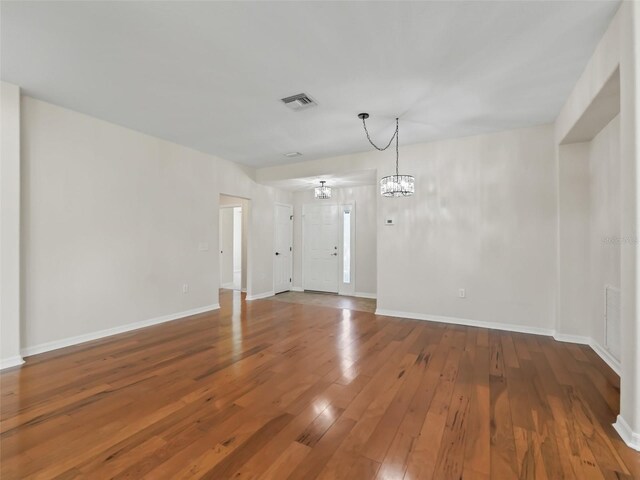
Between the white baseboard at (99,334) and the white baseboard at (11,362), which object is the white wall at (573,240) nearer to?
the white baseboard at (99,334)

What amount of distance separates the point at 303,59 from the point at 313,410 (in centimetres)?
280

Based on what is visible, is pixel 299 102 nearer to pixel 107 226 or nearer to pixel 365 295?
A: pixel 107 226

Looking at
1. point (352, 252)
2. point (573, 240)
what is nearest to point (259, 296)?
point (352, 252)

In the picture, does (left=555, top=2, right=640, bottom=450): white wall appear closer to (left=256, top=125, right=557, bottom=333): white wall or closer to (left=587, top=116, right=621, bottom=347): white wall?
(left=587, top=116, right=621, bottom=347): white wall

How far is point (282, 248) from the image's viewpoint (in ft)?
23.9

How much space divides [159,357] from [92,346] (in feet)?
3.29

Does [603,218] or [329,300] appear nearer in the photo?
[603,218]

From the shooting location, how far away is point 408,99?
3.21 m

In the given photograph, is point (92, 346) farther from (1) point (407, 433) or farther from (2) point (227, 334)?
(1) point (407, 433)

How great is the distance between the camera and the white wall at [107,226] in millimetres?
3285

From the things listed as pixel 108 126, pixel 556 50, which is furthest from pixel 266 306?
pixel 556 50

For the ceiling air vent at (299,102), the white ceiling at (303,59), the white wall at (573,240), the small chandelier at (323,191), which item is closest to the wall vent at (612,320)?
the white wall at (573,240)

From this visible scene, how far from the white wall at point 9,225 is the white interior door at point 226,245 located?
4.98m

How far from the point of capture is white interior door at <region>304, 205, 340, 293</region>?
712 centimetres
